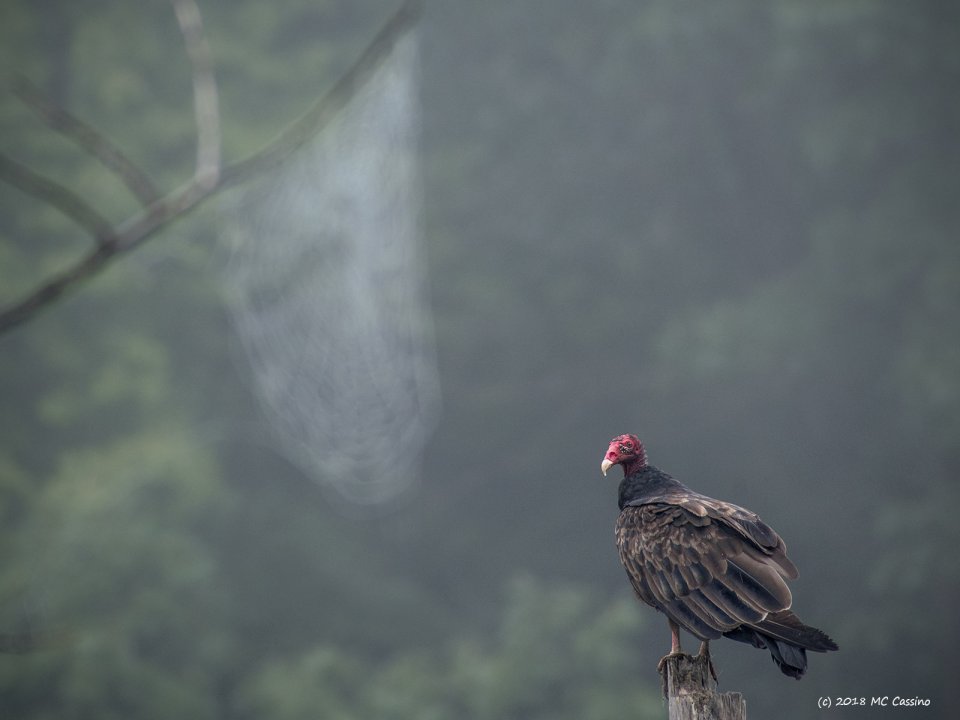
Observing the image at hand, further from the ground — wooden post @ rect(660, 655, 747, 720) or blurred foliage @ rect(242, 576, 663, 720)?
blurred foliage @ rect(242, 576, 663, 720)

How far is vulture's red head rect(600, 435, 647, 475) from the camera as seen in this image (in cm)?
291

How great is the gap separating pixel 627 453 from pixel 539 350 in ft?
32.6

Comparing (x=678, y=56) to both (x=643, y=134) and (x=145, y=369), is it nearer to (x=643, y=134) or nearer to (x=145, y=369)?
(x=643, y=134)

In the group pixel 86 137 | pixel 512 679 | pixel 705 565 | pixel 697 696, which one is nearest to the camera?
pixel 86 137

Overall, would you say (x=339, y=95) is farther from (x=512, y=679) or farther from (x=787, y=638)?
(x=512, y=679)

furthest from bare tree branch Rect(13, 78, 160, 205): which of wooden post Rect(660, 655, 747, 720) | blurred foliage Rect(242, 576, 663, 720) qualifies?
blurred foliage Rect(242, 576, 663, 720)

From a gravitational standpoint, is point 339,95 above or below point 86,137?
above

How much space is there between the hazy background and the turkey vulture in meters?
7.24

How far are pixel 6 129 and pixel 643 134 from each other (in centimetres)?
663

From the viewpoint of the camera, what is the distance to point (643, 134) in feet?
43.6

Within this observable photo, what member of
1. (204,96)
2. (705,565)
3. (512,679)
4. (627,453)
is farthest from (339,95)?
(512,679)

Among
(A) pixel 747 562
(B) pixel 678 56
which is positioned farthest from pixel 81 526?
(A) pixel 747 562

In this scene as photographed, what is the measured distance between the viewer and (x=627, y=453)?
2.93m

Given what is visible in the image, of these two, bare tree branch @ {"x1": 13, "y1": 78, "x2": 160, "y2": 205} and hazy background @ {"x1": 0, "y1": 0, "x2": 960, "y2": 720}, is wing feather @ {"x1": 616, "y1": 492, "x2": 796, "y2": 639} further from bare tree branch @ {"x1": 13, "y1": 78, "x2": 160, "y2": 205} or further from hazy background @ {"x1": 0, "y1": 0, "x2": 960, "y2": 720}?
hazy background @ {"x1": 0, "y1": 0, "x2": 960, "y2": 720}
